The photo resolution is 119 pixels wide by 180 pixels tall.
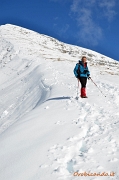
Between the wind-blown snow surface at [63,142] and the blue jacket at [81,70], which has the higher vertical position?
the blue jacket at [81,70]

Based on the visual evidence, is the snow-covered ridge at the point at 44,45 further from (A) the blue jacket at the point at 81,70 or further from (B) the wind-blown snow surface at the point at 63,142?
(B) the wind-blown snow surface at the point at 63,142

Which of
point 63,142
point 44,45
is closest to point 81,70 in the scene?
point 63,142

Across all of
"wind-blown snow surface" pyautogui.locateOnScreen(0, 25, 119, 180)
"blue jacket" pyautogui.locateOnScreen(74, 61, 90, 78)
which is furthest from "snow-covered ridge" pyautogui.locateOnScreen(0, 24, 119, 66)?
"wind-blown snow surface" pyautogui.locateOnScreen(0, 25, 119, 180)

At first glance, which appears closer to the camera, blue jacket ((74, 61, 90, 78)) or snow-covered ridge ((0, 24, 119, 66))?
blue jacket ((74, 61, 90, 78))

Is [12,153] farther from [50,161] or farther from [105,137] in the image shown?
[105,137]

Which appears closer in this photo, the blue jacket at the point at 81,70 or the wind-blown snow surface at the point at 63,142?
the wind-blown snow surface at the point at 63,142

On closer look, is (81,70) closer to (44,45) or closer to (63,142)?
(63,142)

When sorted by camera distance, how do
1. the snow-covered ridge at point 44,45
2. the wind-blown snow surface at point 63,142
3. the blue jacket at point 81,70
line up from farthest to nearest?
the snow-covered ridge at point 44,45
the blue jacket at point 81,70
the wind-blown snow surface at point 63,142

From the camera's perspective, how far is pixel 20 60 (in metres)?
34.6

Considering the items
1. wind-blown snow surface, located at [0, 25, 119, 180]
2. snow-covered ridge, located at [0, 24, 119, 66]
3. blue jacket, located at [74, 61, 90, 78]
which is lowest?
wind-blown snow surface, located at [0, 25, 119, 180]

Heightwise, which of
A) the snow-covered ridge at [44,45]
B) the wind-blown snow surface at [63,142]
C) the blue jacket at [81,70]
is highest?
the snow-covered ridge at [44,45]

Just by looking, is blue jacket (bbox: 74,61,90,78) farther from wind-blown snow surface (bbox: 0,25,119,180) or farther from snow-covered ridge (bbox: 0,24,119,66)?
snow-covered ridge (bbox: 0,24,119,66)

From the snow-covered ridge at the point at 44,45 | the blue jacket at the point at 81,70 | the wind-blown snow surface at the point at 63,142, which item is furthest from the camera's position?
the snow-covered ridge at the point at 44,45

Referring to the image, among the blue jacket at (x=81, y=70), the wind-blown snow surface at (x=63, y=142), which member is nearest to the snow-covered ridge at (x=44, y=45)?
the blue jacket at (x=81, y=70)
